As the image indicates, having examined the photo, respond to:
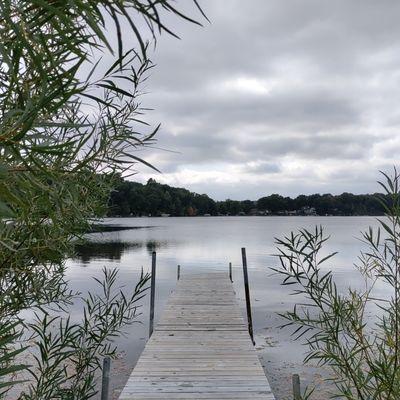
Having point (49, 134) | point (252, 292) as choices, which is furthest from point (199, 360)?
point (252, 292)

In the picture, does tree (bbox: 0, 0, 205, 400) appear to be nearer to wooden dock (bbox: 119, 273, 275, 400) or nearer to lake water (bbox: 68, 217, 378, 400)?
lake water (bbox: 68, 217, 378, 400)

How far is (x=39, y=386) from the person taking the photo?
260 centimetres

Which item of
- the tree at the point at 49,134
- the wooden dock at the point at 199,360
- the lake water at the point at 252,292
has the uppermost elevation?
the tree at the point at 49,134

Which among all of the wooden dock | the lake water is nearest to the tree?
the lake water

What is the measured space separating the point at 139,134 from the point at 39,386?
1646mm

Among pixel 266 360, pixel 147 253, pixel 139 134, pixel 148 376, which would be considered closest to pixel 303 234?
→ pixel 139 134

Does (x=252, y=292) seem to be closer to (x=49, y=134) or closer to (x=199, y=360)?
(x=199, y=360)

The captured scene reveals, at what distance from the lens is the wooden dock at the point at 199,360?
5984mm

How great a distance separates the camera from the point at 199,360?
750 cm

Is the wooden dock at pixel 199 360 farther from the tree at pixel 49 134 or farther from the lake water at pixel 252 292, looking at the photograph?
the tree at pixel 49 134

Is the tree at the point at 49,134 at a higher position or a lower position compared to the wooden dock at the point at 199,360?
higher

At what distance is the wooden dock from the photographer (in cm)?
598

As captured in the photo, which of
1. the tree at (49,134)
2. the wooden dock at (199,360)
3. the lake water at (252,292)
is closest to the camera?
the tree at (49,134)

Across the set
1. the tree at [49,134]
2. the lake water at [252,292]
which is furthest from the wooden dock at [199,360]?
the tree at [49,134]
